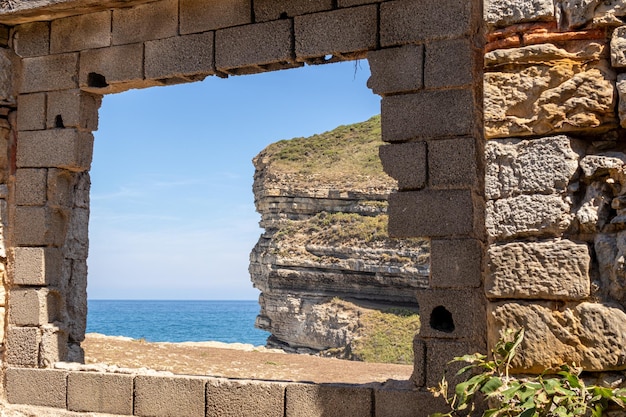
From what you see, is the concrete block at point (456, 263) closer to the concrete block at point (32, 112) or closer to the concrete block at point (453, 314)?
the concrete block at point (453, 314)

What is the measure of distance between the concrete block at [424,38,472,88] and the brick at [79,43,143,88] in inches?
126

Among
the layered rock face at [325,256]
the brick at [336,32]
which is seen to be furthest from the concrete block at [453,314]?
the layered rock face at [325,256]

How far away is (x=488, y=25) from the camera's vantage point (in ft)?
14.8

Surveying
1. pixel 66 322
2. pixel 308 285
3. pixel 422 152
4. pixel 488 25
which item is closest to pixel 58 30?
pixel 66 322

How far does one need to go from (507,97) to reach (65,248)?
5.56 metres

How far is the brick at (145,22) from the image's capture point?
7344 mm

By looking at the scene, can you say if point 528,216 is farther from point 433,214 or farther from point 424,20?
point 424,20

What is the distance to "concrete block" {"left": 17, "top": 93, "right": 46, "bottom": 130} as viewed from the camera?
310 inches

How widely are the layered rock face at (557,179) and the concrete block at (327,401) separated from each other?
197cm

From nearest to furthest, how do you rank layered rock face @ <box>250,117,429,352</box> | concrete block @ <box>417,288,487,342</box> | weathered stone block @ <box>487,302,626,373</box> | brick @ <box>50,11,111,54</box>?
weathered stone block @ <box>487,302,626,373</box>
concrete block @ <box>417,288,487,342</box>
brick @ <box>50,11,111,54</box>
layered rock face @ <box>250,117,429,352</box>

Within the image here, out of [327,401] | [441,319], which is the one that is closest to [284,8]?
[441,319]

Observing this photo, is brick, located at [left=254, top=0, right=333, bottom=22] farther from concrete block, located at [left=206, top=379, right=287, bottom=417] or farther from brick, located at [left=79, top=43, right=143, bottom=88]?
concrete block, located at [left=206, top=379, right=287, bottom=417]

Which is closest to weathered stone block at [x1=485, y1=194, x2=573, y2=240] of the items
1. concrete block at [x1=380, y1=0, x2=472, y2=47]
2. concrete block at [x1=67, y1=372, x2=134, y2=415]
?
concrete block at [x1=380, y1=0, x2=472, y2=47]

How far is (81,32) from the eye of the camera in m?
7.77
